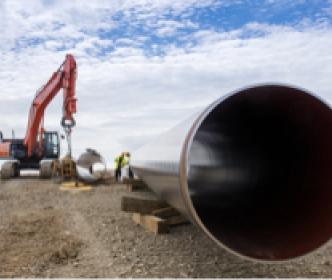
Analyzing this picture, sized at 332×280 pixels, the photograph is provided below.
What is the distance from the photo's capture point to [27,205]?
30.7ft

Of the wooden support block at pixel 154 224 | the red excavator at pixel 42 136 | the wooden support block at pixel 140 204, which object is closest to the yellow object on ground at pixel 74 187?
the red excavator at pixel 42 136

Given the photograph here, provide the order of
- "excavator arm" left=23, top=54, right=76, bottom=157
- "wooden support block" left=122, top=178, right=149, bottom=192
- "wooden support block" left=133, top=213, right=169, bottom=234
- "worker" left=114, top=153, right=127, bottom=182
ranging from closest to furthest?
"wooden support block" left=133, top=213, right=169, bottom=234, "wooden support block" left=122, top=178, right=149, bottom=192, "excavator arm" left=23, top=54, right=76, bottom=157, "worker" left=114, top=153, right=127, bottom=182

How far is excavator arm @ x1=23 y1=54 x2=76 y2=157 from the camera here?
13.1 m

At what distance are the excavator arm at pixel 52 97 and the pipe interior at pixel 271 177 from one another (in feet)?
27.9

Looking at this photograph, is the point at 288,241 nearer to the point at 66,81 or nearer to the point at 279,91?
the point at 279,91

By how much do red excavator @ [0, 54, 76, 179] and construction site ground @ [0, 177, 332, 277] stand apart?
19.6 ft

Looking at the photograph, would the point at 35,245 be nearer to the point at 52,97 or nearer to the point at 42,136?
the point at 52,97

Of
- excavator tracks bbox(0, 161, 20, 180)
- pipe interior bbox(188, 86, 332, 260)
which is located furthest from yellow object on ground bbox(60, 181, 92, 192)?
pipe interior bbox(188, 86, 332, 260)

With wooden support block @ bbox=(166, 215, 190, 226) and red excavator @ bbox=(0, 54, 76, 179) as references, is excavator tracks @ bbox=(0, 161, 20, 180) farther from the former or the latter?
wooden support block @ bbox=(166, 215, 190, 226)

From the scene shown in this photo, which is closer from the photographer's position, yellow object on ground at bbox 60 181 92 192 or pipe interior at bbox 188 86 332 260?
pipe interior at bbox 188 86 332 260

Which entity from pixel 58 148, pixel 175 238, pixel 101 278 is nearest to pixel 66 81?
pixel 58 148

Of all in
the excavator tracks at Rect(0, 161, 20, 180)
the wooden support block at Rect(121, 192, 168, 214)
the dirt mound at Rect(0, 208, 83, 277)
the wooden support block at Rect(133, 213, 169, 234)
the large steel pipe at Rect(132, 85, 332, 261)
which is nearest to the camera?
the large steel pipe at Rect(132, 85, 332, 261)

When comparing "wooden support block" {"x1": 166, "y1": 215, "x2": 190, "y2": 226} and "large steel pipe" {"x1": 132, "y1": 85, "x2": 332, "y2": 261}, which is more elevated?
"large steel pipe" {"x1": 132, "y1": 85, "x2": 332, "y2": 261}

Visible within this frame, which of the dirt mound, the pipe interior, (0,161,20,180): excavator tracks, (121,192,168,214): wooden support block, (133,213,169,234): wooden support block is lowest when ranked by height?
(0,161,20,180): excavator tracks
